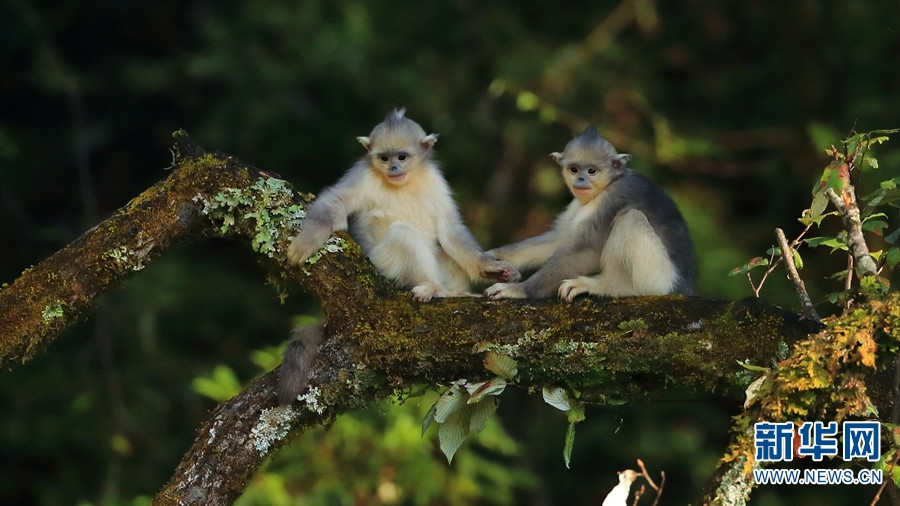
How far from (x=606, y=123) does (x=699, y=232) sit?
50.2 inches

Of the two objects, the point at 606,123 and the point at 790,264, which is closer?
the point at 790,264

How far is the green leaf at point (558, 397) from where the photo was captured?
3.64 meters

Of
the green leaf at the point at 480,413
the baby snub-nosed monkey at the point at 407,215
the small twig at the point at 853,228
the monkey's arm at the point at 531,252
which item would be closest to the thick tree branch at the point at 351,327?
the green leaf at the point at 480,413

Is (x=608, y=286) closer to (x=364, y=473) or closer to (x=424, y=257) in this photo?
(x=424, y=257)

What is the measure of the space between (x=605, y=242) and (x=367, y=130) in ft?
19.1

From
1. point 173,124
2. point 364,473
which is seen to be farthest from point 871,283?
point 173,124

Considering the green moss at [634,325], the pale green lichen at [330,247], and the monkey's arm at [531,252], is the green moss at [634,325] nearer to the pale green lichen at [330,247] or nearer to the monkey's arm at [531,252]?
the pale green lichen at [330,247]

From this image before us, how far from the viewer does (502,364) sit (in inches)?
141

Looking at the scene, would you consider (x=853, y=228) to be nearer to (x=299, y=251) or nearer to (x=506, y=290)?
A: (x=506, y=290)

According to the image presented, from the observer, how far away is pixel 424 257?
482cm

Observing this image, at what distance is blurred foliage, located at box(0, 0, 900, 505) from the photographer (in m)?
9.29

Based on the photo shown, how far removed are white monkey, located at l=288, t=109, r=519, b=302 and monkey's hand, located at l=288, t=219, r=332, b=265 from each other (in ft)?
1.48

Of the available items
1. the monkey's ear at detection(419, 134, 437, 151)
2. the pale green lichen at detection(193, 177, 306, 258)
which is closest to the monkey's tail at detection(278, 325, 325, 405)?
the pale green lichen at detection(193, 177, 306, 258)

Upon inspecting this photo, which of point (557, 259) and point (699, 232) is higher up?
point (699, 232)
